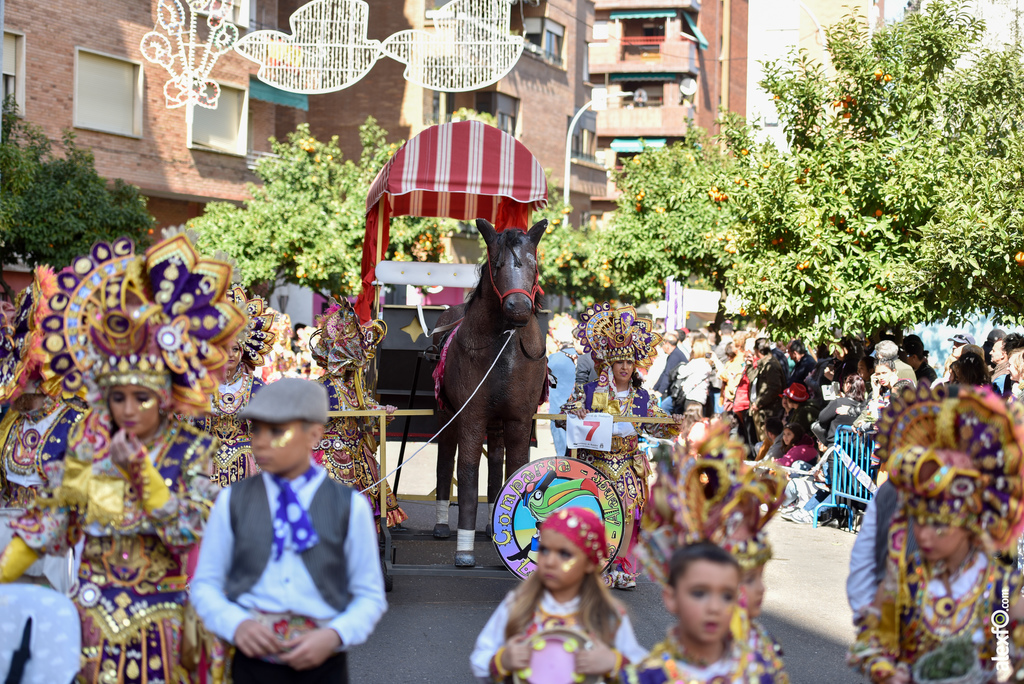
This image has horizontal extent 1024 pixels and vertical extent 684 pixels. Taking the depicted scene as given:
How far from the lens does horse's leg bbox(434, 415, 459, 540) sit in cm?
892

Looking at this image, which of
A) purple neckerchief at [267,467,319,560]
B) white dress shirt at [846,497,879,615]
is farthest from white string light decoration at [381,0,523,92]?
purple neckerchief at [267,467,319,560]

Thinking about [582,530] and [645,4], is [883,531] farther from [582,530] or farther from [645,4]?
[645,4]

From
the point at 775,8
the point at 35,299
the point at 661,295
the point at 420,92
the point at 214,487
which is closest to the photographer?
the point at 214,487

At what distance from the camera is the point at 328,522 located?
3.61 m

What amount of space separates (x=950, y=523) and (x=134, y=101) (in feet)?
83.9

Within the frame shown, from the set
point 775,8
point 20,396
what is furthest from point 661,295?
point 20,396

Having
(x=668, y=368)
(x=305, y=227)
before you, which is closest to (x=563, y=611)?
(x=668, y=368)

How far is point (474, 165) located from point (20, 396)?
13.4ft

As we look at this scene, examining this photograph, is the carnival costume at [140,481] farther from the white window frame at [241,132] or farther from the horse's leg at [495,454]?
the white window frame at [241,132]

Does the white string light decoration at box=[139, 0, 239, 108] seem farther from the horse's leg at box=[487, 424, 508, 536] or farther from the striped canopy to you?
the horse's leg at box=[487, 424, 508, 536]

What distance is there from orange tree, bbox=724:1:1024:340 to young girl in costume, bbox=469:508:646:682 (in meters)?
8.08

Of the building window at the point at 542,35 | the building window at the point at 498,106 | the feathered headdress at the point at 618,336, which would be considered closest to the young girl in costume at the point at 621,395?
the feathered headdress at the point at 618,336

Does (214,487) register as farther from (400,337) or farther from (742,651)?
(400,337)

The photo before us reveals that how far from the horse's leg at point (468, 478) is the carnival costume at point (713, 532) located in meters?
4.11
